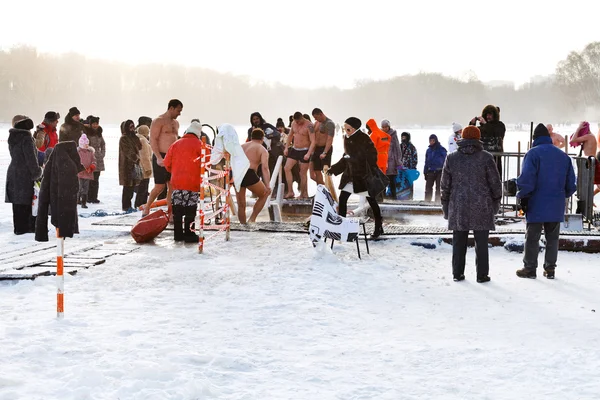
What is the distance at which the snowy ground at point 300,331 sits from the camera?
4598 millimetres

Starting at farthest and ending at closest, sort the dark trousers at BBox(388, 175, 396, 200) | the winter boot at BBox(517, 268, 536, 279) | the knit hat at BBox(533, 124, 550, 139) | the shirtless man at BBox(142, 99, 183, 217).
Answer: the dark trousers at BBox(388, 175, 396, 200), the shirtless man at BBox(142, 99, 183, 217), the winter boot at BBox(517, 268, 536, 279), the knit hat at BBox(533, 124, 550, 139)

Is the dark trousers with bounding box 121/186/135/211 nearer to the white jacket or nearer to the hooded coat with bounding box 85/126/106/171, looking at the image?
the hooded coat with bounding box 85/126/106/171

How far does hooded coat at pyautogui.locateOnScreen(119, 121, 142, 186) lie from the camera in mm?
13508

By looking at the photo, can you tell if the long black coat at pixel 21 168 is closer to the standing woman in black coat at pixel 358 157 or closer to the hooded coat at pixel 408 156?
the standing woman in black coat at pixel 358 157

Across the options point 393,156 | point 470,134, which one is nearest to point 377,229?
point 470,134

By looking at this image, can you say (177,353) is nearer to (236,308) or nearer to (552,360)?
(236,308)

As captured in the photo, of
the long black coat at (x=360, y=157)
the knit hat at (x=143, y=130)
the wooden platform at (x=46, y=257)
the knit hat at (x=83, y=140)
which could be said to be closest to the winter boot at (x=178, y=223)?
the wooden platform at (x=46, y=257)

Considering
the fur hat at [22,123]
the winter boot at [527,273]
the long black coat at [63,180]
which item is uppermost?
the fur hat at [22,123]

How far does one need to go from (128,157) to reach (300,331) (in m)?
8.46

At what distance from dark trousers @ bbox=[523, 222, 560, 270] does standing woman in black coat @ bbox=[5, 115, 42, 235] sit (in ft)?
20.4

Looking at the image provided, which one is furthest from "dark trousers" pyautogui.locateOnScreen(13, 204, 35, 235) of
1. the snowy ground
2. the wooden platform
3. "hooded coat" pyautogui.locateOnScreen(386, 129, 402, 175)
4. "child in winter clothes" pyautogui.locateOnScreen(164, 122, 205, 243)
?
"hooded coat" pyautogui.locateOnScreen(386, 129, 402, 175)

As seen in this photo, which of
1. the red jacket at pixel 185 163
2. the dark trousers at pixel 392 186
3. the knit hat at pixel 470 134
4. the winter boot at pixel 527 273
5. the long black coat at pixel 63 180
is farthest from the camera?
the dark trousers at pixel 392 186

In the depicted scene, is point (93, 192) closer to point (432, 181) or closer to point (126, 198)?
point (126, 198)

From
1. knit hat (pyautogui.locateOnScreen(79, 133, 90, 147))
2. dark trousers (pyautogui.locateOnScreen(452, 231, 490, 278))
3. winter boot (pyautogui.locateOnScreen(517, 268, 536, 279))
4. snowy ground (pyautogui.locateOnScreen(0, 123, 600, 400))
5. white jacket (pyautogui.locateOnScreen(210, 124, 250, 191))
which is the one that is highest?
knit hat (pyautogui.locateOnScreen(79, 133, 90, 147))
